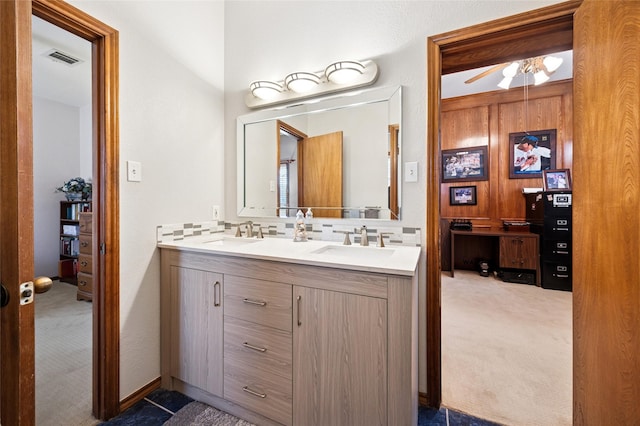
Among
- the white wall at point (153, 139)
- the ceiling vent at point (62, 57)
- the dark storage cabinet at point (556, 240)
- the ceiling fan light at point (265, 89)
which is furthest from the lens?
the dark storage cabinet at point (556, 240)

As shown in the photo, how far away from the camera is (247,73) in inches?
84.3

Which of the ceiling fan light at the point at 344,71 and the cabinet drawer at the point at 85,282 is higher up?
the ceiling fan light at the point at 344,71

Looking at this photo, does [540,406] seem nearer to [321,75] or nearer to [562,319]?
[562,319]

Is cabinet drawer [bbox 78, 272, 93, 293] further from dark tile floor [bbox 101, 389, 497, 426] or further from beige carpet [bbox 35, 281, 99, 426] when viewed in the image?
dark tile floor [bbox 101, 389, 497, 426]

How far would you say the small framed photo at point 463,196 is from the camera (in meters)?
4.48

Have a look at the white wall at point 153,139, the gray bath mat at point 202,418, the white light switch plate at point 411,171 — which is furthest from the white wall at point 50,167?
the white light switch plate at point 411,171

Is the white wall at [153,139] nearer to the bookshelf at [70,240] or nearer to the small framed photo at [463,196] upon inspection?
the bookshelf at [70,240]

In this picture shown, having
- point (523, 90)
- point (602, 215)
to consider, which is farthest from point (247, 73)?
point (523, 90)

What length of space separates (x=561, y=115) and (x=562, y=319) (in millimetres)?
2942

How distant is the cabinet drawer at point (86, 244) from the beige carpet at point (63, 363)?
0.60 metres

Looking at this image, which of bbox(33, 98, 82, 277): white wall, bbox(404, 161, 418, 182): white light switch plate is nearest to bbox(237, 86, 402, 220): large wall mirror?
bbox(404, 161, 418, 182): white light switch plate

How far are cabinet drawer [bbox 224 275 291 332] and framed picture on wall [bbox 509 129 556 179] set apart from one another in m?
4.34

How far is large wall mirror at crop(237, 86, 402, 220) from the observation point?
1.71 meters

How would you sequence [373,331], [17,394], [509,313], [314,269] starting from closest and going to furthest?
[17,394] → [373,331] → [314,269] → [509,313]
